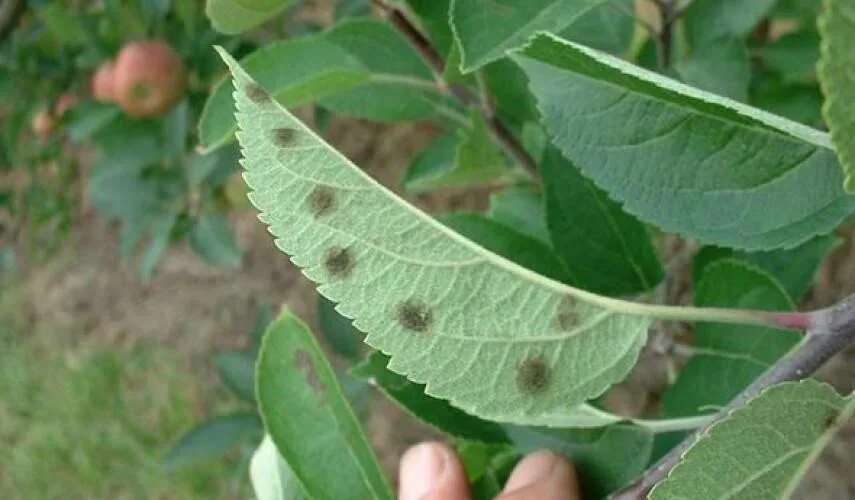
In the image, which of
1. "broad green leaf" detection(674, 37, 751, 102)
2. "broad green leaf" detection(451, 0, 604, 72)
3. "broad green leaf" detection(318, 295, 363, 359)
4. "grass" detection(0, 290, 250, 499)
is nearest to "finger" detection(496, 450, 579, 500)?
"broad green leaf" detection(451, 0, 604, 72)

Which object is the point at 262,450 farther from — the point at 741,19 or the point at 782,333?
the point at 741,19

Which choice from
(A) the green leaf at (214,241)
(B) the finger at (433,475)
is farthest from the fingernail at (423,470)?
(A) the green leaf at (214,241)

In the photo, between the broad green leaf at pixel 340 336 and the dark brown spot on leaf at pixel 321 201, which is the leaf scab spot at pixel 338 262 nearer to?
the dark brown spot on leaf at pixel 321 201

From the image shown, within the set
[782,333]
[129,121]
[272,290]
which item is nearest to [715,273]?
[782,333]

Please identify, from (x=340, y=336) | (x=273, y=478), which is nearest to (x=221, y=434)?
(x=340, y=336)

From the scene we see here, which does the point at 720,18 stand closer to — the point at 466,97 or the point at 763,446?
the point at 466,97

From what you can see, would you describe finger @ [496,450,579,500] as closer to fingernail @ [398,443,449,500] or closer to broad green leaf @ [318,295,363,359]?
fingernail @ [398,443,449,500]
